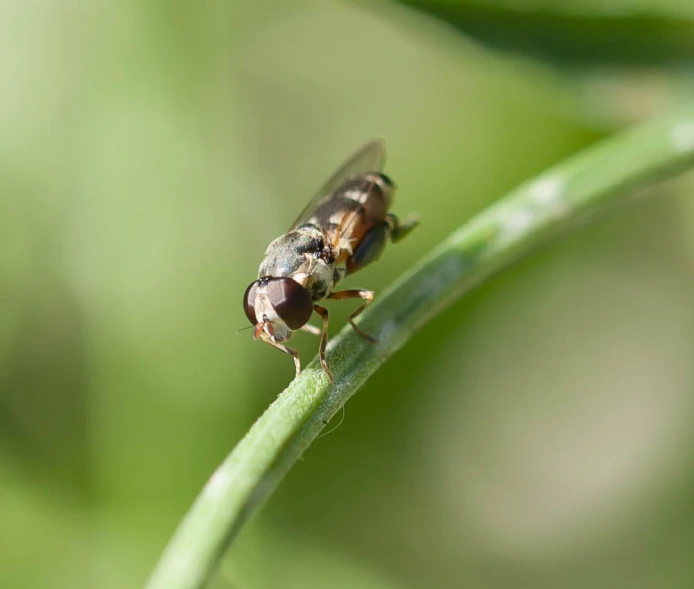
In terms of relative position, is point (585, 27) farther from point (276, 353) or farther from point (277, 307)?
point (276, 353)

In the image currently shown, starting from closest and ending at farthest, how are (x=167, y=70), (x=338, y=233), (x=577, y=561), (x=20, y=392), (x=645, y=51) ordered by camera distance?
(x=645, y=51) < (x=338, y=233) < (x=577, y=561) < (x=20, y=392) < (x=167, y=70)

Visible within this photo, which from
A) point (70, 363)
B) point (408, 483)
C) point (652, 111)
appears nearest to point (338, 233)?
point (652, 111)

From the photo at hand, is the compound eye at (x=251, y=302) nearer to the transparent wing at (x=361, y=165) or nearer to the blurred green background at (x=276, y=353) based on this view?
the transparent wing at (x=361, y=165)

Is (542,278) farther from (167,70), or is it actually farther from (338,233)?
(167,70)

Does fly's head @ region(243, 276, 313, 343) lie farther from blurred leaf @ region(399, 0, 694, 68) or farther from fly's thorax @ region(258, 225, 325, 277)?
blurred leaf @ region(399, 0, 694, 68)

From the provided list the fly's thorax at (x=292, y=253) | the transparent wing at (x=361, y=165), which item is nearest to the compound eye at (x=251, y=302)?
the fly's thorax at (x=292, y=253)
